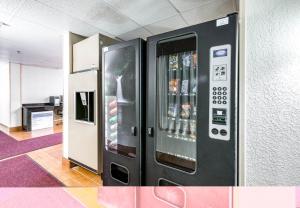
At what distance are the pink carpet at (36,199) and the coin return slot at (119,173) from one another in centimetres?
85

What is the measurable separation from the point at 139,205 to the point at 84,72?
2013mm

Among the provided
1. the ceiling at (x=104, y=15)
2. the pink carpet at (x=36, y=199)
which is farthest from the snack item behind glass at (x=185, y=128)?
the ceiling at (x=104, y=15)

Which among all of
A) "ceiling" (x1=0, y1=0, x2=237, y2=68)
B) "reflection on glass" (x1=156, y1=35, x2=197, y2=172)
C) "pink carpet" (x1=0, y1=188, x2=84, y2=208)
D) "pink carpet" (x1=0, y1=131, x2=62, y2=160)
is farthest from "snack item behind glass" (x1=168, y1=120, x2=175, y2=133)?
"pink carpet" (x1=0, y1=131, x2=62, y2=160)

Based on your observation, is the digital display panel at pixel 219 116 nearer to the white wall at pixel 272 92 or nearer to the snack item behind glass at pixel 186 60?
the white wall at pixel 272 92

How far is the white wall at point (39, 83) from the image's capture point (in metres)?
5.63

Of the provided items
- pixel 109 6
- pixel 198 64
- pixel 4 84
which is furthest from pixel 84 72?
pixel 4 84

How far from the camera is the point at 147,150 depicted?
136cm

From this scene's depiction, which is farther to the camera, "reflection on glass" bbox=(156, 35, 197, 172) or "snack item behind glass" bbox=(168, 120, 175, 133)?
"snack item behind glass" bbox=(168, 120, 175, 133)

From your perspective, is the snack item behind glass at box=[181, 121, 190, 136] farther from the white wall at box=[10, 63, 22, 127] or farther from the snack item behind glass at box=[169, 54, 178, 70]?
the white wall at box=[10, 63, 22, 127]

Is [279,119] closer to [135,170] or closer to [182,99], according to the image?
[182,99]

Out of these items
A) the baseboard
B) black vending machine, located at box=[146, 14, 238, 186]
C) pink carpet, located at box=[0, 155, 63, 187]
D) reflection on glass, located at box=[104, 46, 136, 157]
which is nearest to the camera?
black vending machine, located at box=[146, 14, 238, 186]

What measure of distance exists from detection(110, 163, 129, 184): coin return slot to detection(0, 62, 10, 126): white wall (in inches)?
213

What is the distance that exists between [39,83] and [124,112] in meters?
5.87

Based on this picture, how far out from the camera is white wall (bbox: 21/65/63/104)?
5.63 m
